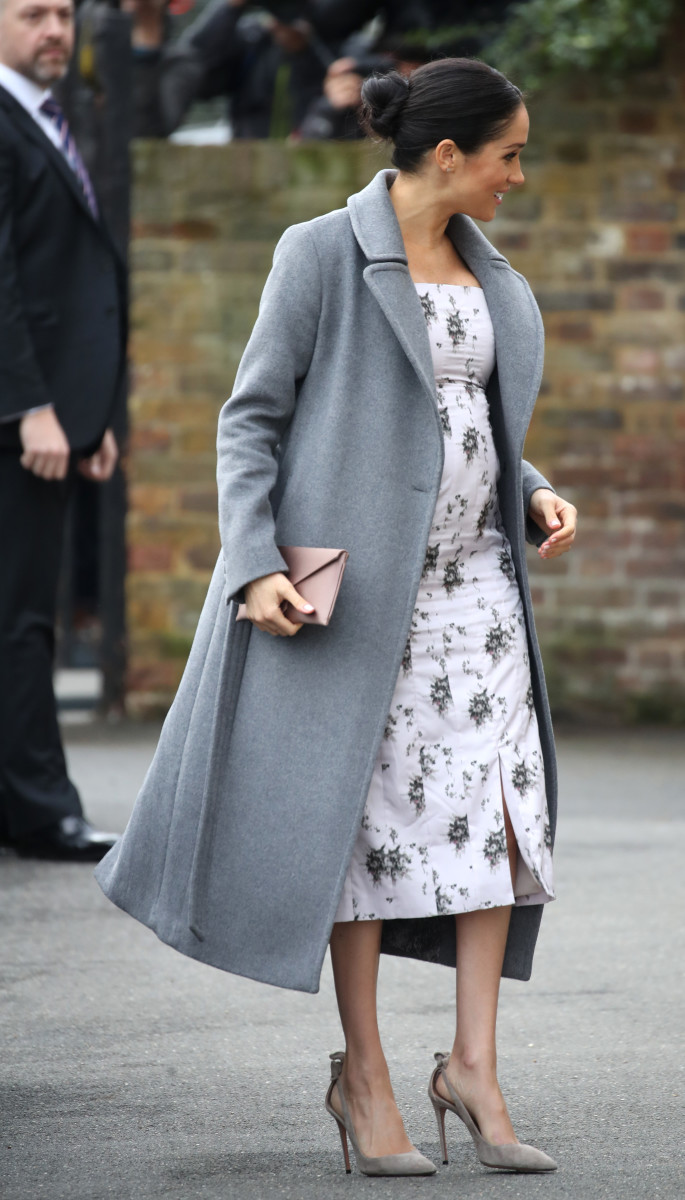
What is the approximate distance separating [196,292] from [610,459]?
2159 mm

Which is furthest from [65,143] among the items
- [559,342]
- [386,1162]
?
[559,342]

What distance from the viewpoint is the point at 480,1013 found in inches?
115

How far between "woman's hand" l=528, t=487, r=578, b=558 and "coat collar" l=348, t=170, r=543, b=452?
10cm

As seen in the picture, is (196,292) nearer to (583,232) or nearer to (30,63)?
(583,232)

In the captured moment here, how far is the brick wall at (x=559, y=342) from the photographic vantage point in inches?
345

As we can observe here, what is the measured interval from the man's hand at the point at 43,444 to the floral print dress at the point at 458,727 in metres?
2.26

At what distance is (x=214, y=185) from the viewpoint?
28.8ft

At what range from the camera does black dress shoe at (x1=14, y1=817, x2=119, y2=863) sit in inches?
208

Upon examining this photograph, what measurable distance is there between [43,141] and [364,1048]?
10.6 ft

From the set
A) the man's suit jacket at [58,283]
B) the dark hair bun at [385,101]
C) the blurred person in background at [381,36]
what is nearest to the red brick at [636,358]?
the blurred person in background at [381,36]

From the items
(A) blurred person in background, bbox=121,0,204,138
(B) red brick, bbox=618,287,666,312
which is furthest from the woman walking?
(A) blurred person in background, bbox=121,0,204,138

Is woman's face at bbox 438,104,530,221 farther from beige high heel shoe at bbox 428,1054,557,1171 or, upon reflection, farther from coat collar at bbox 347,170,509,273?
beige high heel shoe at bbox 428,1054,557,1171

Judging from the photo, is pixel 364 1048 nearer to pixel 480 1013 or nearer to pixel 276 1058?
pixel 480 1013

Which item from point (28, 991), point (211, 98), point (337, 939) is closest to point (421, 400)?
point (337, 939)
